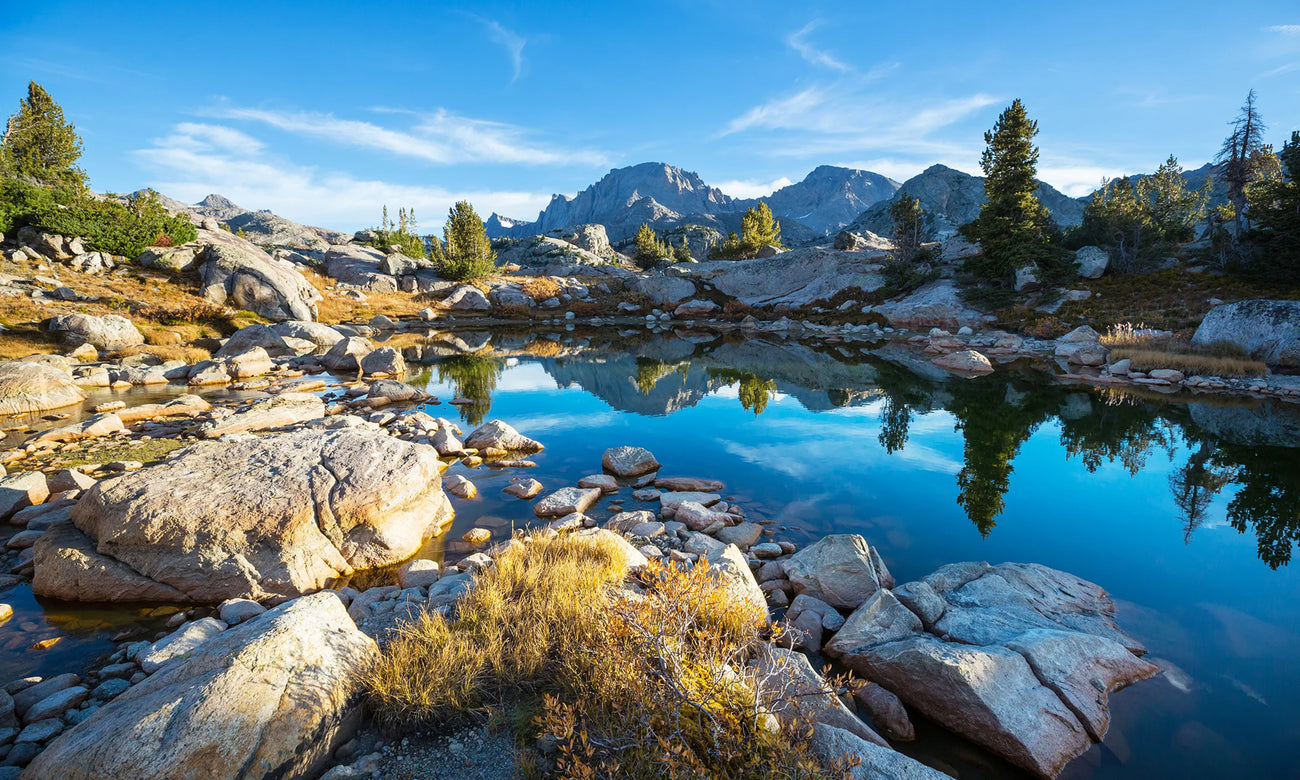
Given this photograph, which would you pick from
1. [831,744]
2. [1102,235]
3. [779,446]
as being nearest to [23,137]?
[779,446]

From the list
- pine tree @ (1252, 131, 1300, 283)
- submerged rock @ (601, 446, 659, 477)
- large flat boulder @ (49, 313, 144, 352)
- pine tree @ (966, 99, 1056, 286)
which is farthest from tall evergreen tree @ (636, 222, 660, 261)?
submerged rock @ (601, 446, 659, 477)

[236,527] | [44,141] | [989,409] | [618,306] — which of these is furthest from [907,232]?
[44,141]

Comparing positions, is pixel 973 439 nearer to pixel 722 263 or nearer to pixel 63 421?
pixel 63 421

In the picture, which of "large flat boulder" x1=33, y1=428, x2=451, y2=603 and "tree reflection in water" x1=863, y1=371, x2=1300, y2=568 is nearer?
"large flat boulder" x1=33, y1=428, x2=451, y2=603

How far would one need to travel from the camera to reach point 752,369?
25.4 metres

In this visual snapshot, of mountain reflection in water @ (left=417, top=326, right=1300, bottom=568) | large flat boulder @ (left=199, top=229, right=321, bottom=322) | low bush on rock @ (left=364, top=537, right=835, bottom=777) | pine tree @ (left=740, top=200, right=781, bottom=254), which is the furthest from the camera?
pine tree @ (left=740, top=200, right=781, bottom=254)

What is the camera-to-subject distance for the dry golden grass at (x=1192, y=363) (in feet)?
63.2

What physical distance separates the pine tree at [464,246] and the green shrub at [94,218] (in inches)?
752

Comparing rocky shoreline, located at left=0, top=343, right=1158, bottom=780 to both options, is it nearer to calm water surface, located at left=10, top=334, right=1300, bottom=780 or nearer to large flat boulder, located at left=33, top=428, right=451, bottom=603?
large flat boulder, located at left=33, top=428, right=451, bottom=603

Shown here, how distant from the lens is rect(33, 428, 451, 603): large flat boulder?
6441mm

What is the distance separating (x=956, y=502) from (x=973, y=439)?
A: 5.05 metres

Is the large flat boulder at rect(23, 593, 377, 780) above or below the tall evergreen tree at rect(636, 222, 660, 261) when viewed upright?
below

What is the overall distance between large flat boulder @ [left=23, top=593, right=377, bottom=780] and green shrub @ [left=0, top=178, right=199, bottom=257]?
39182 mm

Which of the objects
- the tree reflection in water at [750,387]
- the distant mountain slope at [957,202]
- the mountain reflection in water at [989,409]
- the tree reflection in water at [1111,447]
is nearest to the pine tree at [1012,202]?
the mountain reflection in water at [989,409]
